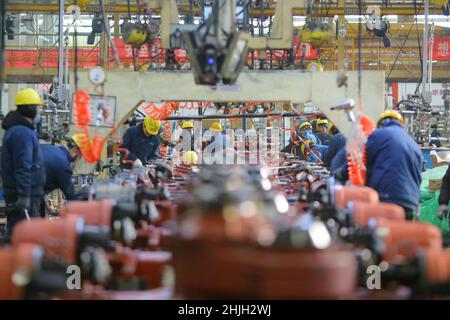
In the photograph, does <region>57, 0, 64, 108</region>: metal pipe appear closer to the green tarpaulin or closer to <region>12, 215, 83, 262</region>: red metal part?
the green tarpaulin

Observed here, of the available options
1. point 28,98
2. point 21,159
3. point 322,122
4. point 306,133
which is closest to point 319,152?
point 306,133

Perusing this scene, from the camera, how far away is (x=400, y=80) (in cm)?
2281

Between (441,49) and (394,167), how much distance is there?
16.7m

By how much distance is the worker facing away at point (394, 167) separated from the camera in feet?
22.1

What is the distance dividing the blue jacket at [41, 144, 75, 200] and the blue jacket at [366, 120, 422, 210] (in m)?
2.93

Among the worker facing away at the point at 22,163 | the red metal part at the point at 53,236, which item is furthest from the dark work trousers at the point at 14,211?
the red metal part at the point at 53,236

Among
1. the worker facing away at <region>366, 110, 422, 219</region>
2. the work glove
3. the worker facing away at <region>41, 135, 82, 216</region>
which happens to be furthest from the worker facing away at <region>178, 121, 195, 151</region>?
the worker facing away at <region>366, 110, 422, 219</region>

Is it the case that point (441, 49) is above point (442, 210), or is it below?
above

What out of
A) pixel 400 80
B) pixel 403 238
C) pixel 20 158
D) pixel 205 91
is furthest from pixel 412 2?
pixel 403 238

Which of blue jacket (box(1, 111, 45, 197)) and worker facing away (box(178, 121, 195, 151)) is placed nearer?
blue jacket (box(1, 111, 45, 197))

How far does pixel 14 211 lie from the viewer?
24.3 feet

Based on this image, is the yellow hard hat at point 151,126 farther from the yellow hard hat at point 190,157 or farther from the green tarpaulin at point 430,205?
the green tarpaulin at point 430,205

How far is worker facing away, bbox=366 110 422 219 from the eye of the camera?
675 centimetres

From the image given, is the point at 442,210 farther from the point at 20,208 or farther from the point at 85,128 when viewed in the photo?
the point at 20,208
